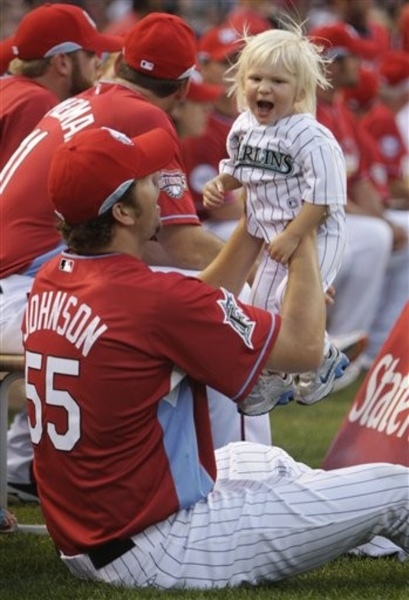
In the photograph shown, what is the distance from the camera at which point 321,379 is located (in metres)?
4.56

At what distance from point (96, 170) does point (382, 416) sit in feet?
5.84

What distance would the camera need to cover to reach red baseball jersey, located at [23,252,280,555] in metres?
4.14

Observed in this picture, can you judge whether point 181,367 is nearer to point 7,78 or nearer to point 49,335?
point 49,335

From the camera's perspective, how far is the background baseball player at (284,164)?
466 cm

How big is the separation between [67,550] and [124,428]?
439 mm

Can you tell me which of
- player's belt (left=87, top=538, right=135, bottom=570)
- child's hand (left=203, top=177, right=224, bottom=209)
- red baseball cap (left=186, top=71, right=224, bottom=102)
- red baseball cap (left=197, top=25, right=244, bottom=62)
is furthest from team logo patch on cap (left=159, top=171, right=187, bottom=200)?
red baseball cap (left=197, top=25, right=244, bottom=62)

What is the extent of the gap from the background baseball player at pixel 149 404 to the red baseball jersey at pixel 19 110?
185 cm

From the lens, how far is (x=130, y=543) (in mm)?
4270

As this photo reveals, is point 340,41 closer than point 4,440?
No

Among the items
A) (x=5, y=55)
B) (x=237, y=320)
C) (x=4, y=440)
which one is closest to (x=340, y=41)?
(x=5, y=55)

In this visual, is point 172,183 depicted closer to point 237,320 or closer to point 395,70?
point 237,320

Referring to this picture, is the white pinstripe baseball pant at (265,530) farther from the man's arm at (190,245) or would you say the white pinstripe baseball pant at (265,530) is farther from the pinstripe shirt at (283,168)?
the man's arm at (190,245)

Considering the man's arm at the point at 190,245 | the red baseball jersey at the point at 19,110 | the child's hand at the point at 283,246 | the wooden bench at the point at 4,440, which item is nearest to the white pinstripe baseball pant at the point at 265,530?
the child's hand at the point at 283,246

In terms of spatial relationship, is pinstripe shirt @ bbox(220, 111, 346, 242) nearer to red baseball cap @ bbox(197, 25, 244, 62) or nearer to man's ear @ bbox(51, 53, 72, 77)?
man's ear @ bbox(51, 53, 72, 77)
